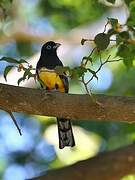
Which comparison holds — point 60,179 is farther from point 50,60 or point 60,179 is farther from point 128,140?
→ point 128,140

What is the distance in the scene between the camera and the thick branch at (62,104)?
3.20 m

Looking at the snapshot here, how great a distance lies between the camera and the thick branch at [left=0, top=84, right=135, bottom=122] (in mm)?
3199

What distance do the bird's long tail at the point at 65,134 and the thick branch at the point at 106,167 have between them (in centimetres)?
66

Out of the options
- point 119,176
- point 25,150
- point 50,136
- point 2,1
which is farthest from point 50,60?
point 25,150

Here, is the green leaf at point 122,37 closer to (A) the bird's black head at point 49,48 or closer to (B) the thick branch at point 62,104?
(B) the thick branch at point 62,104

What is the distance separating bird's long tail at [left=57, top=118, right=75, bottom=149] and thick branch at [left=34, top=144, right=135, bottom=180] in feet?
2.17

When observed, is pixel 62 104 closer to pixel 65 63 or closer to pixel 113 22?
pixel 113 22

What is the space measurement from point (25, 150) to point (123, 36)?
19.2 feet

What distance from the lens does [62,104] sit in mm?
3219

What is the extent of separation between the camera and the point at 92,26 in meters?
8.03

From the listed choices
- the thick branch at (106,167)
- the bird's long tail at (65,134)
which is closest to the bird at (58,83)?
the bird's long tail at (65,134)

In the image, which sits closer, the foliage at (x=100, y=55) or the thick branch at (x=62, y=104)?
the foliage at (x=100, y=55)

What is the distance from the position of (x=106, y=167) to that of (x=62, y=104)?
86.5 inches

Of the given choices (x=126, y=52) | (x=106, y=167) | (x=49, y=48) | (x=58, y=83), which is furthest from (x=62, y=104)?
(x=106, y=167)
